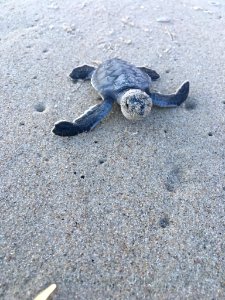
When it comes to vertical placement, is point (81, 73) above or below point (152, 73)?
above

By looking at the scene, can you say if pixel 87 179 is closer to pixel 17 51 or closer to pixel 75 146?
pixel 75 146

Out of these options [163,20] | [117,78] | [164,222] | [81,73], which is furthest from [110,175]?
[163,20]

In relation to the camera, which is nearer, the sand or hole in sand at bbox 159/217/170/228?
the sand

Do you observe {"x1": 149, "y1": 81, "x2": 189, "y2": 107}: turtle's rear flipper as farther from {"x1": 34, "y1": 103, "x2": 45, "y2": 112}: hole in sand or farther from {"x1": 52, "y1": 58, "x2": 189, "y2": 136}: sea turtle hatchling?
{"x1": 34, "y1": 103, "x2": 45, "y2": 112}: hole in sand

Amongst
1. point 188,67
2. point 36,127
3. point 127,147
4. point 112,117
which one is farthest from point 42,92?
point 188,67

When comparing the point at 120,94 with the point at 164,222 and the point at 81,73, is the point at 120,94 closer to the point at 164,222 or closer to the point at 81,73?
the point at 81,73

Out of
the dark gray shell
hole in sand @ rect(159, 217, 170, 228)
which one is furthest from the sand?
the dark gray shell
